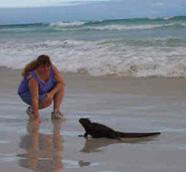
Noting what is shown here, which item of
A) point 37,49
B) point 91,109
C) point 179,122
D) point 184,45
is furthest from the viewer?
point 37,49

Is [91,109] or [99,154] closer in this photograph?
[99,154]

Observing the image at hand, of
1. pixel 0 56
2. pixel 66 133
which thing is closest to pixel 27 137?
pixel 66 133

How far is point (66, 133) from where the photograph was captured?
5449 mm

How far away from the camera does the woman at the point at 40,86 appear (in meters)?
6.11

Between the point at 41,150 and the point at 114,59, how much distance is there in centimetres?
858

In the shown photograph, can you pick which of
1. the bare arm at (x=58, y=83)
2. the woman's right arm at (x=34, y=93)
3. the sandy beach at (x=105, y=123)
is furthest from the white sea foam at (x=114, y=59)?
the woman's right arm at (x=34, y=93)

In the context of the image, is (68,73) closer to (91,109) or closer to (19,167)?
(91,109)

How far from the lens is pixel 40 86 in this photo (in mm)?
6223

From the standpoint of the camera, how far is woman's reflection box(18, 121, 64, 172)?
161 inches

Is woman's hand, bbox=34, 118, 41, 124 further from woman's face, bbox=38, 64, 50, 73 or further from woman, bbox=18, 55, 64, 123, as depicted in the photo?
woman's face, bbox=38, 64, 50, 73

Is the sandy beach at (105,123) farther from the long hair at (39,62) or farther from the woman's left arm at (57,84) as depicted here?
the long hair at (39,62)

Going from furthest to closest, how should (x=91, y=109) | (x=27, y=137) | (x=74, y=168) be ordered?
(x=91, y=109) < (x=27, y=137) < (x=74, y=168)

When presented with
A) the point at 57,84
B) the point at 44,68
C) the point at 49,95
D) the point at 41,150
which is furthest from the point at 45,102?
the point at 41,150

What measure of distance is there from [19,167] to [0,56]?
1231 cm
